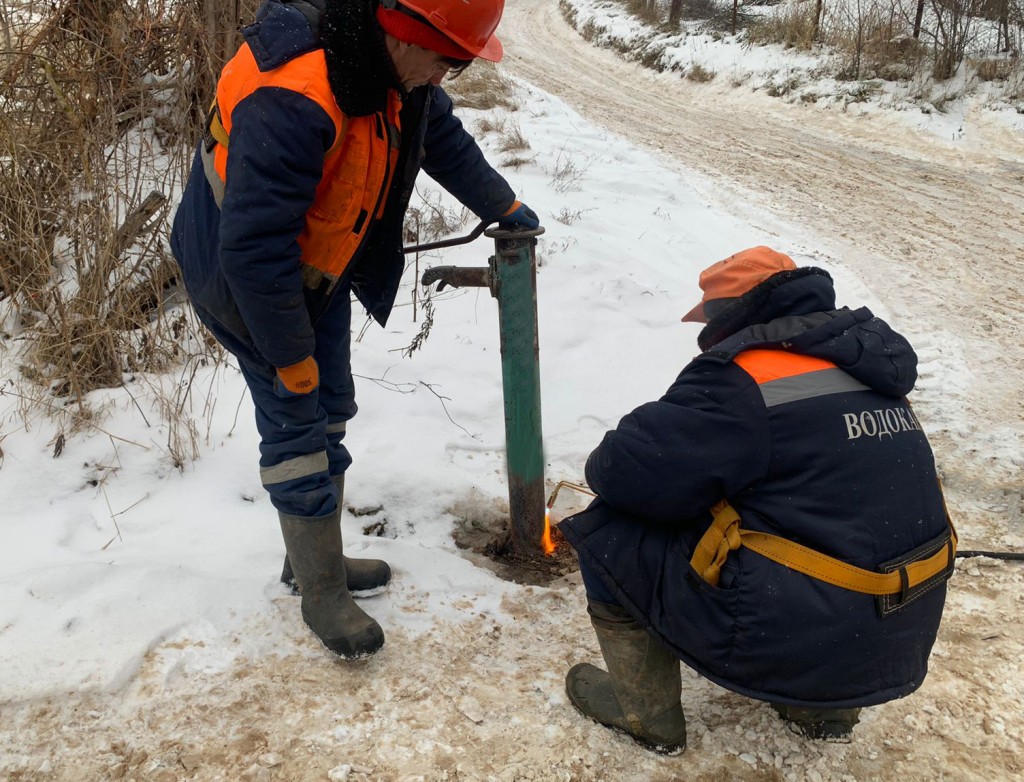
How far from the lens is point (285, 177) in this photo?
152cm

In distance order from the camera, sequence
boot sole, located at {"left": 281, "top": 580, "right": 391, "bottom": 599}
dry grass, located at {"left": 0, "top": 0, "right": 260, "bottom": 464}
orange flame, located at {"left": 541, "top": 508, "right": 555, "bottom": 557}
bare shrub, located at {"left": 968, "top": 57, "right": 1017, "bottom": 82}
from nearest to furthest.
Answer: boot sole, located at {"left": 281, "top": 580, "right": 391, "bottom": 599}
orange flame, located at {"left": 541, "top": 508, "right": 555, "bottom": 557}
dry grass, located at {"left": 0, "top": 0, "right": 260, "bottom": 464}
bare shrub, located at {"left": 968, "top": 57, "right": 1017, "bottom": 82}

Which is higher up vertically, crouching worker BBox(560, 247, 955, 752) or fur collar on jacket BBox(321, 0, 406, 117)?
fur collar on jacket BBox(321, 0, 406, 117)

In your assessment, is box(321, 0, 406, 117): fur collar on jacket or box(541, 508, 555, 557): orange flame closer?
box(321, 0, 406, 117): fur collar on jacket

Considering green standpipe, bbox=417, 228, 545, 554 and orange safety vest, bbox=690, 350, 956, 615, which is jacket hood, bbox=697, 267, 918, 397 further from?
green standpipe, bbox=417, 228, 545, 554

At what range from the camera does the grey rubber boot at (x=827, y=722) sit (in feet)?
5.89

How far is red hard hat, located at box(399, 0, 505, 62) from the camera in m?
1.54

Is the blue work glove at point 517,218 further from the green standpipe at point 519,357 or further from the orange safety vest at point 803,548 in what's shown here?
the orange safety vest at point 803,548

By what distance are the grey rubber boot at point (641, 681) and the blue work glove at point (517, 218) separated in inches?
44.2

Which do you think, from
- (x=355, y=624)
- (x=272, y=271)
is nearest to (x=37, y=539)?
(x=355, y=624)

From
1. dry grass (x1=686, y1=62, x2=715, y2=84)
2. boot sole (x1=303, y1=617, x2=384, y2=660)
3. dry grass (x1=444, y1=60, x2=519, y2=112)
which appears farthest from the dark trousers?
dry grass (x1=686, y1=62, x2=715, y2=84)

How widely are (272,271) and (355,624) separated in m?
0.98

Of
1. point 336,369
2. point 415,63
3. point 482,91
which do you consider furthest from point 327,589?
point 482,91

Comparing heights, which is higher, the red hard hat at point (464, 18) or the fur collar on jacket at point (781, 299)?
the red hard hat at point (464, 18)

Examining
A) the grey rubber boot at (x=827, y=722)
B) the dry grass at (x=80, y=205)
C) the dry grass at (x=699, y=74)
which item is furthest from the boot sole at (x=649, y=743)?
the dry grass at (x=699, y=74)
